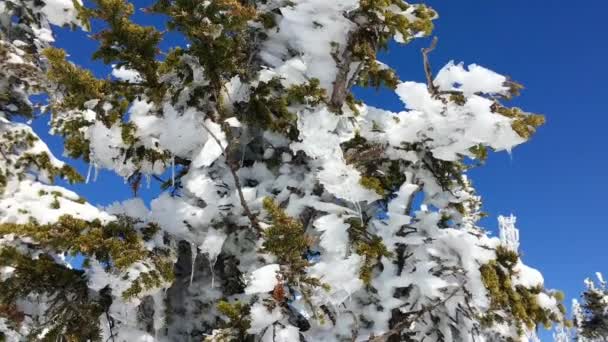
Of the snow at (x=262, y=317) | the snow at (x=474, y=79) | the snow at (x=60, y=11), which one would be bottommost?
the snow at (x=262, y=317)

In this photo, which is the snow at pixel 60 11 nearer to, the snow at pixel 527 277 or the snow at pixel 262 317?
the snow at pixel 262 317

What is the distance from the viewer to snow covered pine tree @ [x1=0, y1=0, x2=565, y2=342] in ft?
15.6

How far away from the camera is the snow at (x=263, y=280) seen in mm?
4512

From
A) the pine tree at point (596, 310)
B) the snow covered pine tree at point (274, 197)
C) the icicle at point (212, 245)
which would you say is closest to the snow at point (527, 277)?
the snow covered pine tree at point (274, 197)

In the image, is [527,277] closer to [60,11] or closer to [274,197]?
[274,197]

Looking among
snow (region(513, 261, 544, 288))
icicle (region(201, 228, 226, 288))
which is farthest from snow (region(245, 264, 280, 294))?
snow (region(513, 261, 544, 288))

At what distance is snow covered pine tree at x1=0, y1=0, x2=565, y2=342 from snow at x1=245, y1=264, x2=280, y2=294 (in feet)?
0.04

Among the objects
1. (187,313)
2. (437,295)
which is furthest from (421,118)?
(187,313)

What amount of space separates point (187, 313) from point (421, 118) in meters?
3.41

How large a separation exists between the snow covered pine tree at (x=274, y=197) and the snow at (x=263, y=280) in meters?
0.01

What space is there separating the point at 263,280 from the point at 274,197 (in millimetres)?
1246

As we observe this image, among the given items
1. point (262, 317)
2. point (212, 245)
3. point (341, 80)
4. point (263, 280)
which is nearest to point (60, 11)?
point (341, 80)

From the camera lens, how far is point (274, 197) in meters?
5.60

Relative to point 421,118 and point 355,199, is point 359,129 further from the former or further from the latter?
point 355,199
